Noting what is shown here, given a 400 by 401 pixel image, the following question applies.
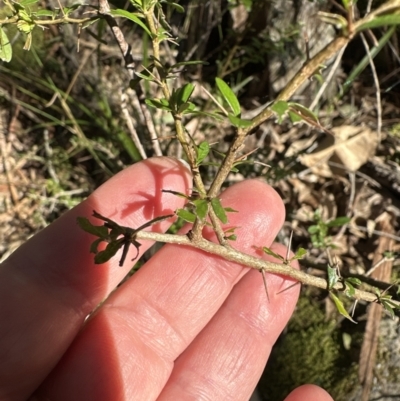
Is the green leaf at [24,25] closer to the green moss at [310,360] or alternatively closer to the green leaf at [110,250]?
the green leaf at [110,250]

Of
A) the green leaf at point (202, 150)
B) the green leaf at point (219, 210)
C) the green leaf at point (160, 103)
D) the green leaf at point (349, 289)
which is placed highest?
the green leaf at point (160, 103)

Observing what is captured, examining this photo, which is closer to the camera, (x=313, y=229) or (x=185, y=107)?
(x=185, y=107)

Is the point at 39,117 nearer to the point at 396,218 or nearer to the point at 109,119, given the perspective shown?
the point at 109,119

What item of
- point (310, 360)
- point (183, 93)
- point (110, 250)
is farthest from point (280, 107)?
point (310, 360)

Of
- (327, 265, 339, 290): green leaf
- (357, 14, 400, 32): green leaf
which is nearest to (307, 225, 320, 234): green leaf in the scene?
(327, 265, 339, 290): green leaf

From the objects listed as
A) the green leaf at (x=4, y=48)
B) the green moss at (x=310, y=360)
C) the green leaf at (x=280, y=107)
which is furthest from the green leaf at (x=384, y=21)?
the green moss at (x=310, y=360)

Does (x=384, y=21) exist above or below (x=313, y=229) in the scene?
above

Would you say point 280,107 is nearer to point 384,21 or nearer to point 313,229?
point 384,21
